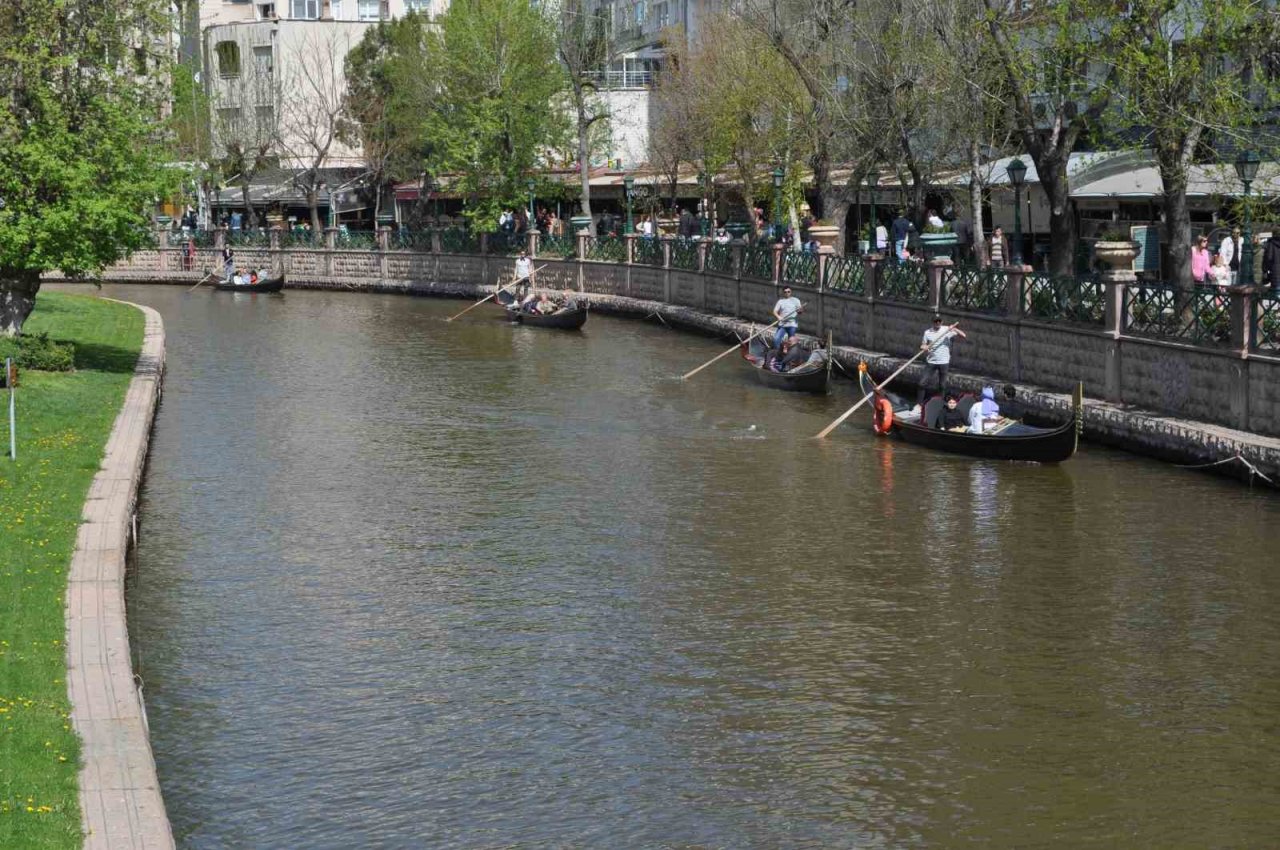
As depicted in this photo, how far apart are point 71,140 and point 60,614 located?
20.0 m

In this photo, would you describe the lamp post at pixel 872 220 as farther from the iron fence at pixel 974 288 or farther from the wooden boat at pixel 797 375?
the iron fence at pixel 974 288

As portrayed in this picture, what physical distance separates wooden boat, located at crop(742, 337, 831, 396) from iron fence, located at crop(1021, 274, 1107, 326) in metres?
5.19

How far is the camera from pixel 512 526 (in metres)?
25.2

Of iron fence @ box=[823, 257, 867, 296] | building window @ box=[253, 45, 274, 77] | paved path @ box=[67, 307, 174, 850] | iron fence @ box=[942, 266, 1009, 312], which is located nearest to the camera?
paved path @ box=[67, 307, 174, 850]

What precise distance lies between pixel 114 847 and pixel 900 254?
36829 mm

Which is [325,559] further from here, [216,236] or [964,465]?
[216,236]

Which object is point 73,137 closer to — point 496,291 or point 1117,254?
point 1117,254

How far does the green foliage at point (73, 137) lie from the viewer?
3475 centimetres

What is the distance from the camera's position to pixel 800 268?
152 ft

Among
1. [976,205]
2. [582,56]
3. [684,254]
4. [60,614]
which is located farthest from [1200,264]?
[582,56]

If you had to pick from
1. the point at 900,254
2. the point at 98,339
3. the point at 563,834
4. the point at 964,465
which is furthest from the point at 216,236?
the point at 563,834

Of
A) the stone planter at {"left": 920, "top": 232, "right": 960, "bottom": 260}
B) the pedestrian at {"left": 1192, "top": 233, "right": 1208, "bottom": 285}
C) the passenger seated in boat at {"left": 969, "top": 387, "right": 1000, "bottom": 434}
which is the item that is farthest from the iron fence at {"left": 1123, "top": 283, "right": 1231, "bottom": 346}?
the stone planter at {"left": 920, "top": 232, "right": 960, "bottom": 260}

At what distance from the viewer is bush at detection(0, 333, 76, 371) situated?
114 ft

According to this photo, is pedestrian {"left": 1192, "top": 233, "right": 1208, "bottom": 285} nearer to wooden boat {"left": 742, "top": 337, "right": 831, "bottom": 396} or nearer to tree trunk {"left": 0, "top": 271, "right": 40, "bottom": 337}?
wooden boat {"left": 742, "top": 337, "right": 831, "bottom": 396}
